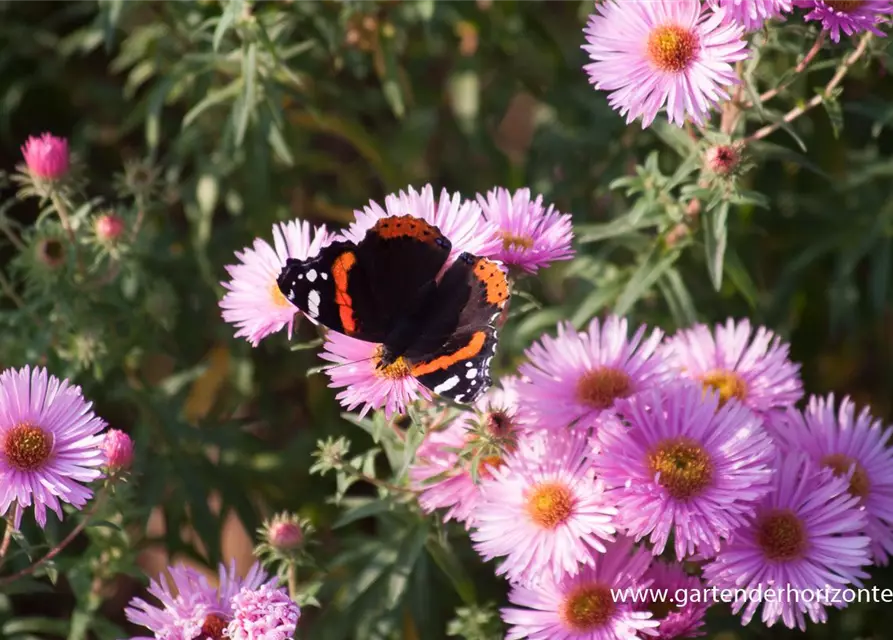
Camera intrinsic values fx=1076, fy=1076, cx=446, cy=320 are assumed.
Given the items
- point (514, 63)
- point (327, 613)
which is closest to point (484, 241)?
point (327, 613)

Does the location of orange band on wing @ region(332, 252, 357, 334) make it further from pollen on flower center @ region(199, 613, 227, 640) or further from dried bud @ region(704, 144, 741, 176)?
dried bud @ region(704, 144, 741, 176)

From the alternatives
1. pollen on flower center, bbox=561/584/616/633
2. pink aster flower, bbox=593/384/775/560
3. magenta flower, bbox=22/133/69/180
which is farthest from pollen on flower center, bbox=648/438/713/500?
magenta flower, bbox=22/133/69/180

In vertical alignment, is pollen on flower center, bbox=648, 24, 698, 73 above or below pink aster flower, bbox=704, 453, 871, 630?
above

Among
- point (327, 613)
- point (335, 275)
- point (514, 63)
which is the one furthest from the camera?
point (514, 63)

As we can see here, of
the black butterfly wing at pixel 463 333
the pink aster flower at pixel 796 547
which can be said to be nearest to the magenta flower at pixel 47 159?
the black butterfly wing at pixel 463 333

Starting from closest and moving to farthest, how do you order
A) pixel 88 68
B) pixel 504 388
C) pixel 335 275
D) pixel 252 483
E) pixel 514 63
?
pixel 335 275 → pixel 504 388 → pixel 252 483 → pixel 514 63 → pixel 88 68

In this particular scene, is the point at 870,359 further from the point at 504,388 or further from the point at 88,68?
the point at 88,68

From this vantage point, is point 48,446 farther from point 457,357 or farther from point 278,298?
point 457,357
